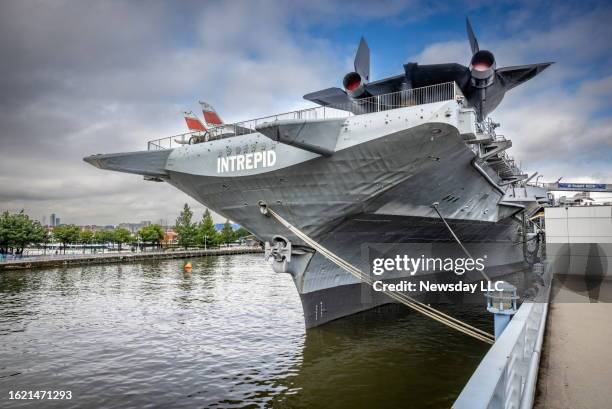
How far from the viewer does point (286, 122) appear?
26.4 feet

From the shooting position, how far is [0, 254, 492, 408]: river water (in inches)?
308

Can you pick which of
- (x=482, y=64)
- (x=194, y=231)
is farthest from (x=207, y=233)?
(x=482, y=64)

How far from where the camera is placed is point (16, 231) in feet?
141

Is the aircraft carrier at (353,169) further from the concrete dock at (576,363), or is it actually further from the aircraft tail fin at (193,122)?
the concrete dock at (576,363)

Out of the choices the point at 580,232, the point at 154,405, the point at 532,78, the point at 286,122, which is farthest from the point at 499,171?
the point at 154,405

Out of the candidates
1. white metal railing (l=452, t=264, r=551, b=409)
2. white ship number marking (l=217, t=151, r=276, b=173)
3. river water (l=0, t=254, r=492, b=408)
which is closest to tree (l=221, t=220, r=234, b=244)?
river water (l=0, t=254, r=492, b=408)

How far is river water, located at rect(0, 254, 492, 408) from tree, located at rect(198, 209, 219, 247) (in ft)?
157

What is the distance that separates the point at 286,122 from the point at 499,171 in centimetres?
990

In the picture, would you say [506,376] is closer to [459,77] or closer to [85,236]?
[459,77]

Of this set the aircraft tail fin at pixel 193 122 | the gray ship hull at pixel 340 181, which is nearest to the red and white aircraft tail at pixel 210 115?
the aircraft tail fin at pixel 193 122

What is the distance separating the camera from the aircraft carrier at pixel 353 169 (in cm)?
885

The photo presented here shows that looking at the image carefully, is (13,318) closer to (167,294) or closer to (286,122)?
(167,294)

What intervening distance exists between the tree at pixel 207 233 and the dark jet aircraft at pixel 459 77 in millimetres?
56423

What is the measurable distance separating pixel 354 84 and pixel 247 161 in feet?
12.7
